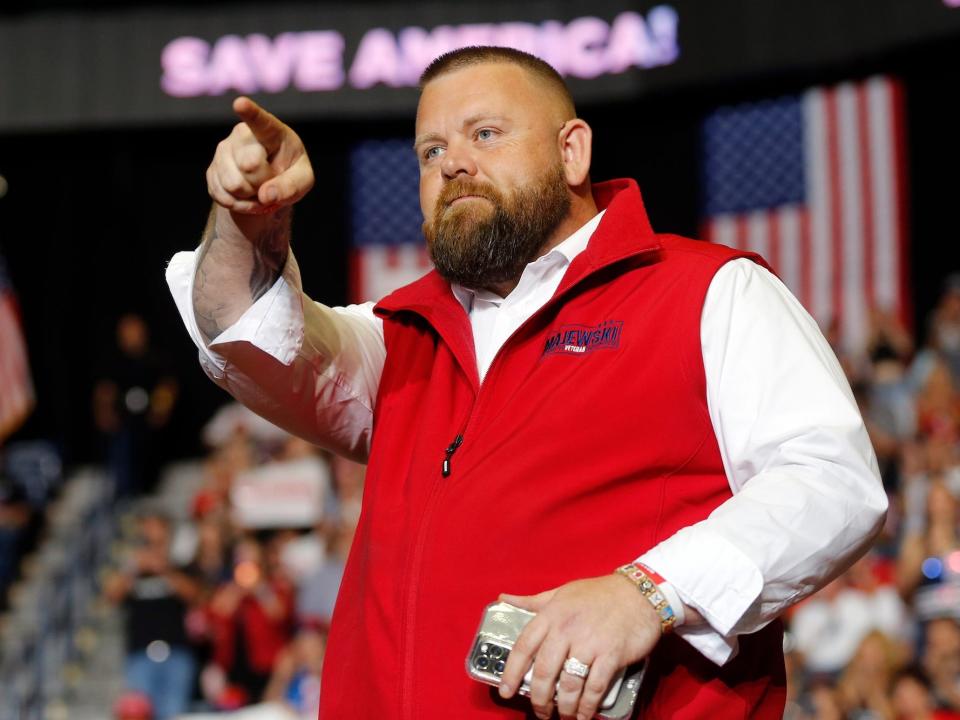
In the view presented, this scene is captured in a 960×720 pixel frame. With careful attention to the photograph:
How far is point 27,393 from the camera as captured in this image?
1320cm

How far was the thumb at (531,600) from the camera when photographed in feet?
5.91

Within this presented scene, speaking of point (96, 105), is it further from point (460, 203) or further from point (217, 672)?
point (460, 203)

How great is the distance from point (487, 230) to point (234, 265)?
0.43 metres


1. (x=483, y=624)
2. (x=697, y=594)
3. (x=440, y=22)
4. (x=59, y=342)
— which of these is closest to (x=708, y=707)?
(x=697, y=594)

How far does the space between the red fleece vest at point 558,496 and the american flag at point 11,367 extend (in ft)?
36.9

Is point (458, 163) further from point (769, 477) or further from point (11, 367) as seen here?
point (11, 367)

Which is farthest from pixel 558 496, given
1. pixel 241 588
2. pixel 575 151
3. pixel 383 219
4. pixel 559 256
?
pixel 383 219

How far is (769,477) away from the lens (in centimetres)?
187

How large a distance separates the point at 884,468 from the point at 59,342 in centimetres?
858

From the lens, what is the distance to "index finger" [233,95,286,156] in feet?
6.50

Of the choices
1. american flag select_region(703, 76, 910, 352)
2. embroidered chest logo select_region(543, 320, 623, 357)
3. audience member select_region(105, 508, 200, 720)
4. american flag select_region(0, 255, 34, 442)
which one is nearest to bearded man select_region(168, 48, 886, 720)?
embroidered chest logo select_region(543, 320, 623, 357)

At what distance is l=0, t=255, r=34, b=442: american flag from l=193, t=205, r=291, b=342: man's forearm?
1096 cm

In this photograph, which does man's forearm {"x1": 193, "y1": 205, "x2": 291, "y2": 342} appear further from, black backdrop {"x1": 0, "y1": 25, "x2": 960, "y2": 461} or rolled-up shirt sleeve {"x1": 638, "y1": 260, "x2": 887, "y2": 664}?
black backdrop {"x1": 0, "y1": 25, "x2": 960, "y2": 461}

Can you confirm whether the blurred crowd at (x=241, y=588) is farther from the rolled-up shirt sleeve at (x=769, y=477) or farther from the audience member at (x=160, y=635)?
the rolled-up shirt sleeve at (x=769, y=477)
